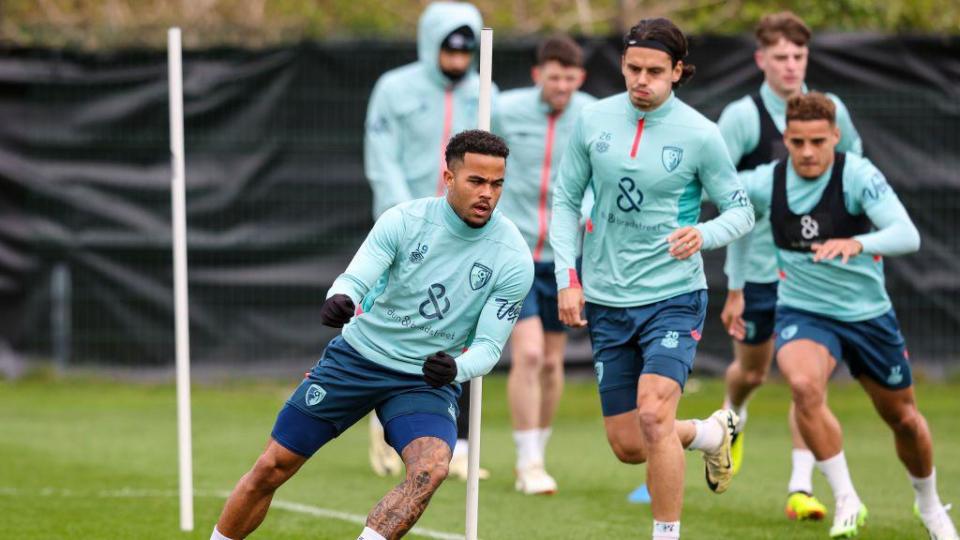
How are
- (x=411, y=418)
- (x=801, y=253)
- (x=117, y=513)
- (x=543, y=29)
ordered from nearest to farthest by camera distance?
(x=411, y=418), (x=801, y=253), (x=117, y=513), (x=543, y=29)

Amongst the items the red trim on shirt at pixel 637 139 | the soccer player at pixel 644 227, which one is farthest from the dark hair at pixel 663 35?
the red trim on shirt at pixel 637 139

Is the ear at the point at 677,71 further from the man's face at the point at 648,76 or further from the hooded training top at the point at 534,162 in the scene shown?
the hooded training top at the point at 534,162

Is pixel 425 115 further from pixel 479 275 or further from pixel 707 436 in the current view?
pixel 479 275

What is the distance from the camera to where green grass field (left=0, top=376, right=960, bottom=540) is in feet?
26.9

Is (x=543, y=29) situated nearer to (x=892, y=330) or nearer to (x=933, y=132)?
(x=933, y=132)

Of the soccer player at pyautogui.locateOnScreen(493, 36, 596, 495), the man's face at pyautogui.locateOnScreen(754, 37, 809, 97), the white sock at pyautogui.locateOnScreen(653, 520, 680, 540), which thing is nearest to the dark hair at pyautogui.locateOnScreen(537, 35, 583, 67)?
the soccer player at pyautogui.locateOnScreen(493, 36, 596, 495)

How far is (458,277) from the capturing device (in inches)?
253

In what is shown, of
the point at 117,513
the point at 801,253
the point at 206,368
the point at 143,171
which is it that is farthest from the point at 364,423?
the point at 801,253

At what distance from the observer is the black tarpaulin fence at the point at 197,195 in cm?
1400

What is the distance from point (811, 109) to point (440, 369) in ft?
9.08

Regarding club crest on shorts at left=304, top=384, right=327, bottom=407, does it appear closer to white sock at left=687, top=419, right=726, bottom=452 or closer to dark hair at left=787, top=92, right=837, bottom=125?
white sock at left=687, top=419, right=726, bottom=452

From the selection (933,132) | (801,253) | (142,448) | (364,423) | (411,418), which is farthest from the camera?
(933,132)

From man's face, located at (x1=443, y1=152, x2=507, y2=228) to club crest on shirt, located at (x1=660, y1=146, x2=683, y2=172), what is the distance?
102cm

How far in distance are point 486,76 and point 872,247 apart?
2.10 metres
